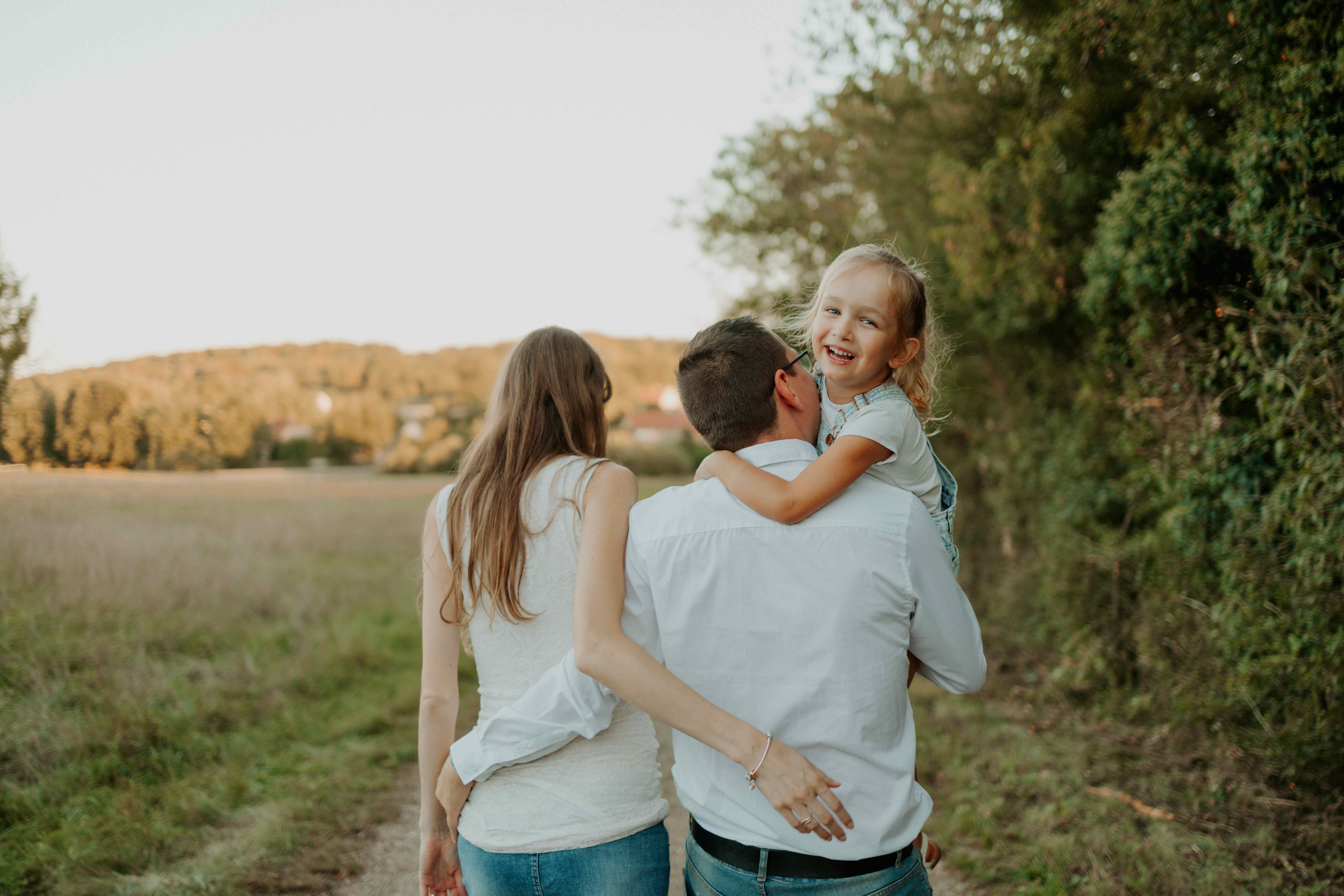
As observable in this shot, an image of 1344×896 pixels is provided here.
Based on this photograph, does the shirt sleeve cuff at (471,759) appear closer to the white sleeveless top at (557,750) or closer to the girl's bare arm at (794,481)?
the white sleeveless top at (557,750)

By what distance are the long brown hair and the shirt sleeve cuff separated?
0.88 feet

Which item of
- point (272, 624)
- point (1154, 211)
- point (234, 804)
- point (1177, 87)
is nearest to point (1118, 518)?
point (1154, 211)

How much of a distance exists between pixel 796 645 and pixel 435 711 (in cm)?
96

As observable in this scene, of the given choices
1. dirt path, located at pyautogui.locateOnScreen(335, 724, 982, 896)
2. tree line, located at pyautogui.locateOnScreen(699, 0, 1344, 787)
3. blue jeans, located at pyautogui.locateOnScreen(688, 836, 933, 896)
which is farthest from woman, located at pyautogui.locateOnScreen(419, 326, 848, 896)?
tree line, located at pyautogui.locateOnScreen(699, 0, 1344, 787)

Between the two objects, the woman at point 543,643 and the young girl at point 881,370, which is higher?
the young girl at point 881,370

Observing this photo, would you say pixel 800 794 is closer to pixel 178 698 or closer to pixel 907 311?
pixel 907 311

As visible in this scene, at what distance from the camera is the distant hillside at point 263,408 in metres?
6.06

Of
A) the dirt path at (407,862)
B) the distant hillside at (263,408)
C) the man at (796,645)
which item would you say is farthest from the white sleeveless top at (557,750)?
the dirt path at (407,862)

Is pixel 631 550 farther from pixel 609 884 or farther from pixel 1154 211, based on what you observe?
pixel 1154 211

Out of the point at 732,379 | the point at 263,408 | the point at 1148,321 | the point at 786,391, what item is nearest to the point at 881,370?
the point at 786,391

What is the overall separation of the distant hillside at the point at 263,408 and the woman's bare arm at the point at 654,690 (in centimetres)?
44

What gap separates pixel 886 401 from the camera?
6.96 feet

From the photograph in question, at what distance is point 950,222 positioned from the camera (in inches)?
275

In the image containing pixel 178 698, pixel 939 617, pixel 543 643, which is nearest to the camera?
pixel 939 617
